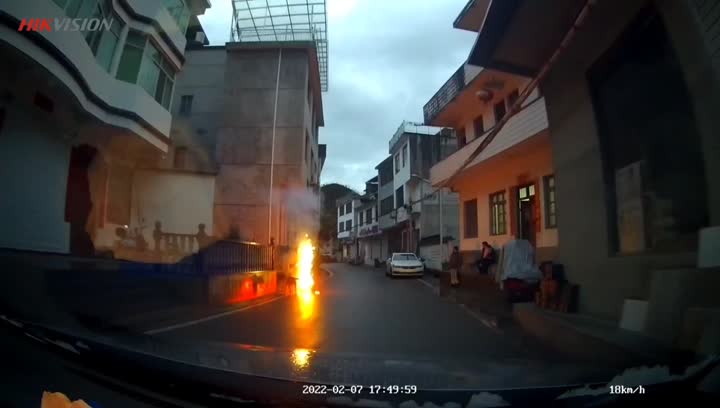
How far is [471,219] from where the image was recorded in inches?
115

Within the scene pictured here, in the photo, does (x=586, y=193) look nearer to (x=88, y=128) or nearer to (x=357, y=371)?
(x=357, y=371)

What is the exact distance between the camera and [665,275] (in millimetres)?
1746

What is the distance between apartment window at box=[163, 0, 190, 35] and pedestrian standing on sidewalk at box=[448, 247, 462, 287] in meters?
2.39

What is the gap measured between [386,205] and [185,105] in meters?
27.7

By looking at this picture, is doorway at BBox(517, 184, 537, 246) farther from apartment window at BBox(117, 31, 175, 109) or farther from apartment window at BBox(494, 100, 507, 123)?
apartment window at BBox(117, 31, 175, 109)

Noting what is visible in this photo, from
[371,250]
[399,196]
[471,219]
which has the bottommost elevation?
[371,250]

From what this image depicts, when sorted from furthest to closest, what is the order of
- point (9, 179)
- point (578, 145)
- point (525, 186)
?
point (525, 186), point (578, 145), point (9, 179)

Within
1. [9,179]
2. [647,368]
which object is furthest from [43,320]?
[647,368]

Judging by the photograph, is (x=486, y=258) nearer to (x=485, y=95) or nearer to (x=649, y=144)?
(x=649, y=144)

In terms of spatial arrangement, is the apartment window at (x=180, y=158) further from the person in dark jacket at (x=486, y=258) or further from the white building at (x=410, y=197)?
the white building at (x=410, y=197)

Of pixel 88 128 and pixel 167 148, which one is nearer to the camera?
pixel 88 128

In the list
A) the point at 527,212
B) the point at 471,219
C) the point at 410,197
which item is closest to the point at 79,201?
the point at 471,219

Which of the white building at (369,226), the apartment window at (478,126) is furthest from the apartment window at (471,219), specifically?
the white building at (369,226)

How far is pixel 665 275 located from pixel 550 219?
79cm
